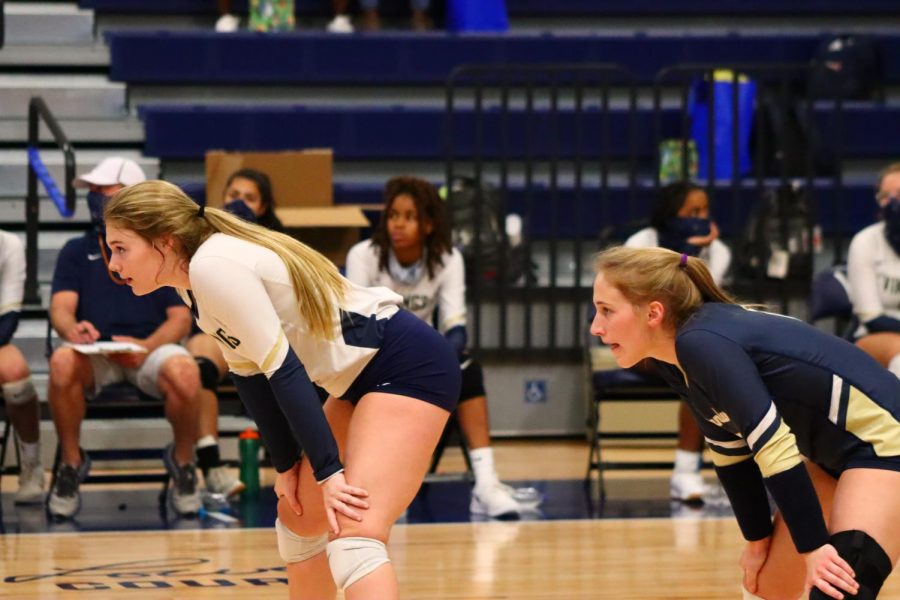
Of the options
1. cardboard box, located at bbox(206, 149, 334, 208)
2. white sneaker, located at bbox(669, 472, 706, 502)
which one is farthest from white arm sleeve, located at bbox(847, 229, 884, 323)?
cardboard box, located at bbox(206, 149, 334, 208)

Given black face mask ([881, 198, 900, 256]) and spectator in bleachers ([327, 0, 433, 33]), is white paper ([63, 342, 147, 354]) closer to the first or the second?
black face mask ([881, 198, 900, 256])

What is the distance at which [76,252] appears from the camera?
5.93 meters

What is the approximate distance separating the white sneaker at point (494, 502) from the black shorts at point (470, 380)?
38 cm

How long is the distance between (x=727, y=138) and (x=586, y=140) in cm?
80

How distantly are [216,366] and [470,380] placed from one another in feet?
3.32

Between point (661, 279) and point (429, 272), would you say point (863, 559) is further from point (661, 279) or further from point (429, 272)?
point (429, 272)

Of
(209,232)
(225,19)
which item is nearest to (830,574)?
(209,232)

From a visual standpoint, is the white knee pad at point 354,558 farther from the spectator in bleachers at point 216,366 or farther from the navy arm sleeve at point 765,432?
the spectator in bleachers at point 216,366

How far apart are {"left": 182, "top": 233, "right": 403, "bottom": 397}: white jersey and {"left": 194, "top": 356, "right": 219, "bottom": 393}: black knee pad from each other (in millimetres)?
2737

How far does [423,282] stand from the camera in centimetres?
604

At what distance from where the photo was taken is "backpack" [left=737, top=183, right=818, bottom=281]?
7.56 meters

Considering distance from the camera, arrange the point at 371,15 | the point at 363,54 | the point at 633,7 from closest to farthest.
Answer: the point at 363,54
the point at 371,15
the point at 633,7

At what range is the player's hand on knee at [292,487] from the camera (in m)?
3.28

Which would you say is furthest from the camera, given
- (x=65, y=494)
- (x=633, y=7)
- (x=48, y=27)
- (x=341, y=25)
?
(x=633, y=7)
